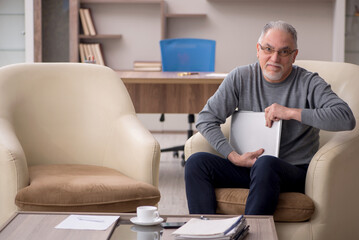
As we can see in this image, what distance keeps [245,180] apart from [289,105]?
382 mm

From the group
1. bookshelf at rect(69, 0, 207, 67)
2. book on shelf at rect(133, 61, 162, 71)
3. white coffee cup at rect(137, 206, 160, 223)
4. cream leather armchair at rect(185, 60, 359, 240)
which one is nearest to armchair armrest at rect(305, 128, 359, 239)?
cream leather armchair at rect(185, 60, 359, 240)

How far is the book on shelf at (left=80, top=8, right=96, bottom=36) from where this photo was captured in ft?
21.0

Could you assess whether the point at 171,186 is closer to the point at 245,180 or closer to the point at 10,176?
the point at 245,180

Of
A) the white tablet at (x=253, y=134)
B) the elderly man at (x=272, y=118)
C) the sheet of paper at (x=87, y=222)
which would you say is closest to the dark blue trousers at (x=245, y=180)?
the elderly man at (x=272, y=118)

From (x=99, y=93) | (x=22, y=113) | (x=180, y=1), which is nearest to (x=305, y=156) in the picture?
(x=99, y=93)

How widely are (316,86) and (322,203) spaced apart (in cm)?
51

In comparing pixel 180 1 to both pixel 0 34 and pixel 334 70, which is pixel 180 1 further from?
pixel 334 70

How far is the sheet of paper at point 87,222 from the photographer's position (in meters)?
1.86

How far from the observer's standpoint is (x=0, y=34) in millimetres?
6293

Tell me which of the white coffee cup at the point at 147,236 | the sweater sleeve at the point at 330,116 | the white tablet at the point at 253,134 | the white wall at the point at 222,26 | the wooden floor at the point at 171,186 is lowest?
the wooden floor at the point at 171,186

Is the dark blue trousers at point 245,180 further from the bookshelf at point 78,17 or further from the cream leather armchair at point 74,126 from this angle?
the bookshelf at point 78,17

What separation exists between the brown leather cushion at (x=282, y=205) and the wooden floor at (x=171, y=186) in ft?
3.52

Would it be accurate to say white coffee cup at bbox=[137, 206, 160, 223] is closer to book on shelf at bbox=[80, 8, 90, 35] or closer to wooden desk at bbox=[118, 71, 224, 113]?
wooden desk at bbox=[118, 71, 224, 113]

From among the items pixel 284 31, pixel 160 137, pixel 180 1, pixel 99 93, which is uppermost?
pixel 180 1
